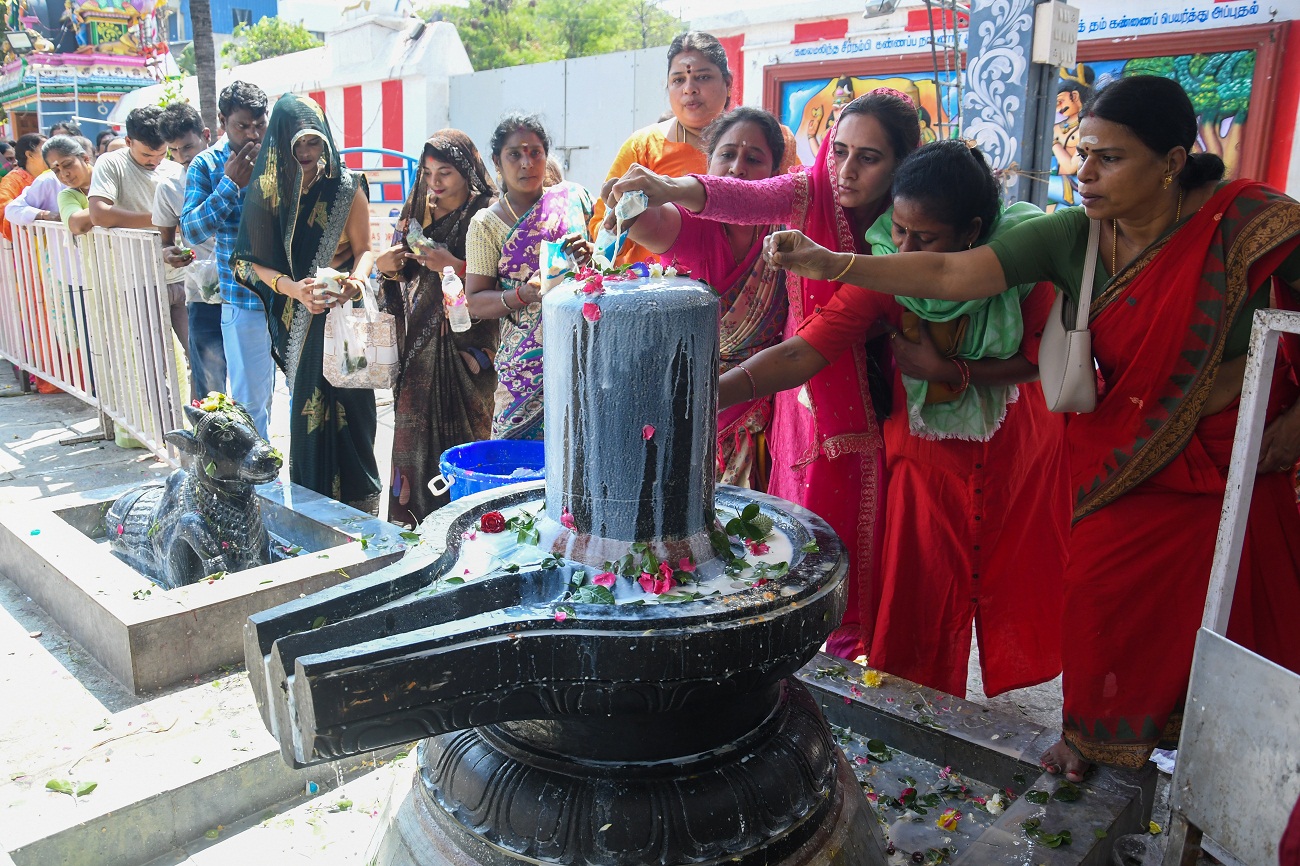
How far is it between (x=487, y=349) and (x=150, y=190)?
3.30m

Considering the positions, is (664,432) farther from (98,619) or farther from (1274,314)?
(98,619)

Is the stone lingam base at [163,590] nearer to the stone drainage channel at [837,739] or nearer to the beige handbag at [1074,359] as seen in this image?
the stone drainage channel at [837,739]

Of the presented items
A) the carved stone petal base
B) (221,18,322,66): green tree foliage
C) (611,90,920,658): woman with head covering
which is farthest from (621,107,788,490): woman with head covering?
(221,18,322,66): green tree foliage

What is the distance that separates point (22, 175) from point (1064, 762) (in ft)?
31.6

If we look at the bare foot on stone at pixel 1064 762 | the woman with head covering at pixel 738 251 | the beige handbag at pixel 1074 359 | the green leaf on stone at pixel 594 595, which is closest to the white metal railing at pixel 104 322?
the woman with head covering at pixel 738 251

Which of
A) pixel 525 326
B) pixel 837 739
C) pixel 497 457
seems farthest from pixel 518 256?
pixel 837 739

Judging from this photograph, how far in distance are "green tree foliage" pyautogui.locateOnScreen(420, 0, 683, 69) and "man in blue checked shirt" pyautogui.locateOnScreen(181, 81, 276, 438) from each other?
33714 millimetres

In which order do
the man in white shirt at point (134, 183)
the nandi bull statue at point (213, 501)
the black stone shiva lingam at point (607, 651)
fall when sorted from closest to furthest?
1. the black stone shiva lingam at point (607, 651)
2. the nandi bull statue at point (213, 501)
3. the man in white shirt at point (134, 183)

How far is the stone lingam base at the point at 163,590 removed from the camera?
291 centimetres

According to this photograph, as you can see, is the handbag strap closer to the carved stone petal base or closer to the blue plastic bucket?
the carved stone petal base

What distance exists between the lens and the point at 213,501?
341 centimetres

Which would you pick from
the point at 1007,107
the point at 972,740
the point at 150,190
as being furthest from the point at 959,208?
the point at 150,190

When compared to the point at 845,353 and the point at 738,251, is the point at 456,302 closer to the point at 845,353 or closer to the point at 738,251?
the point at 738,251

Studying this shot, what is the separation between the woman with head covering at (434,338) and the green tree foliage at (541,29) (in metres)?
34.1
